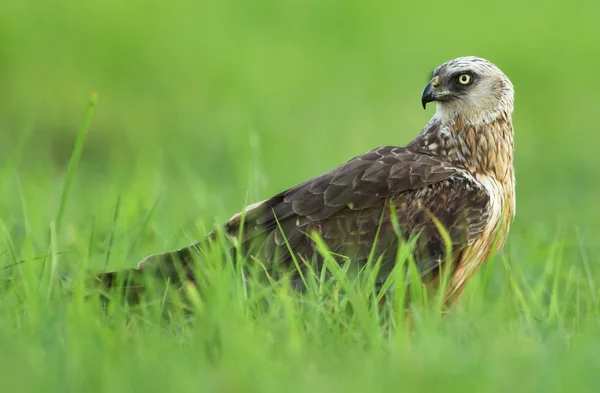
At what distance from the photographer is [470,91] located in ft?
19.9

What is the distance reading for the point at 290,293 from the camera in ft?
16.0

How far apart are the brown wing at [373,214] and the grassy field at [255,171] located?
0.33m

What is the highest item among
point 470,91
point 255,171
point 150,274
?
point 470,91

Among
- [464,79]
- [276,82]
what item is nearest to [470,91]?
[464,79]

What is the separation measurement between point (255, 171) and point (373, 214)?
3.39 feet

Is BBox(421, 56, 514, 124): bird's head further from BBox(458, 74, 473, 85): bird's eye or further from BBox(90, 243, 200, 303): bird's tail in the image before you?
BBox(90, 243, 200, 303): bird's tail

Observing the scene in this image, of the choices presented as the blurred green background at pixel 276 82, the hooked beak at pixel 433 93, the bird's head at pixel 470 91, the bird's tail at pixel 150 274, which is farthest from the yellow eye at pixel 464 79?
the blurred green background at pixel 276 82

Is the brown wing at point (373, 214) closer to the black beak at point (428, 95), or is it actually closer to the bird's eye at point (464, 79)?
the black beak at point (428, 95)

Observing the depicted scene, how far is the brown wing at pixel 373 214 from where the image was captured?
5477 millimetres

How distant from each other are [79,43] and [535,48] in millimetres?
5834

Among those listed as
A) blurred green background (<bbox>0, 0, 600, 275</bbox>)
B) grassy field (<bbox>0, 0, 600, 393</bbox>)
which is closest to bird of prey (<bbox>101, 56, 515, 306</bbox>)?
grassy field (<bbox>0, 0, 600, 393</bbox>)

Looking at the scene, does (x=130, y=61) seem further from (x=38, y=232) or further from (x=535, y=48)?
(x=38, y=232)

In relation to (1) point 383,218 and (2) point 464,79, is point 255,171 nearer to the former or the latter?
(1) point 383,218

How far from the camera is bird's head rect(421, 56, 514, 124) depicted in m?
6.07
